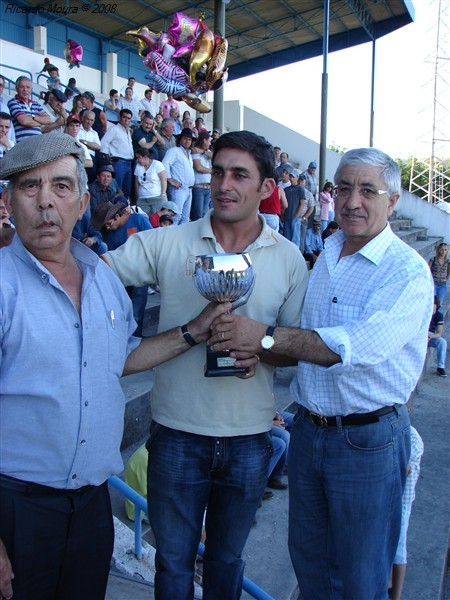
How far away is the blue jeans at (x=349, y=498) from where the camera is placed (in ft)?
7.03

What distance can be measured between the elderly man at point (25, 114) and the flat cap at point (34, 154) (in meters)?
5.88

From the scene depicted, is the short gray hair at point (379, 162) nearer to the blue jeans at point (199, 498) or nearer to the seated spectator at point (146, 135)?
the blue jeans at point (199, 498)

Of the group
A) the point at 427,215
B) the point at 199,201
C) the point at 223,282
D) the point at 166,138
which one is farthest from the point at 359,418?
the point at 427,215

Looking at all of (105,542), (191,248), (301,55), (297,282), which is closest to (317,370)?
(297,282)

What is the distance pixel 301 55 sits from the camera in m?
27.9

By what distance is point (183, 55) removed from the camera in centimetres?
865

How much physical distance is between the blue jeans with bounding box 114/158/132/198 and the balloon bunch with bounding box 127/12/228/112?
132 centimetres

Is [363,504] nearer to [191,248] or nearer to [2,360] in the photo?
[191,248]

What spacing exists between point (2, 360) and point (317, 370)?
1.15m

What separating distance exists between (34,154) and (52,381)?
0.68m

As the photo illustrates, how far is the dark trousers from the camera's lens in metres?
1.70

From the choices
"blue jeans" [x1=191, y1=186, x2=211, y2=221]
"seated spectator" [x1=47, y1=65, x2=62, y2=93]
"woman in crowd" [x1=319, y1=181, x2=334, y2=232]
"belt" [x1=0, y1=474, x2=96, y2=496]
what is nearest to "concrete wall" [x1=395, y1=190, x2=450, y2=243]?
"woman in crowd" [x1=319, y1=181, x2=334, y2=232]

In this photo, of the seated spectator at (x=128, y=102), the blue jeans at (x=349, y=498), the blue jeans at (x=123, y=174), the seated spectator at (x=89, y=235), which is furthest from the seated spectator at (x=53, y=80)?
the blue jeans at (x=349, y=498)

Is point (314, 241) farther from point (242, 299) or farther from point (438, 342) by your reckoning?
point (242, 299)
